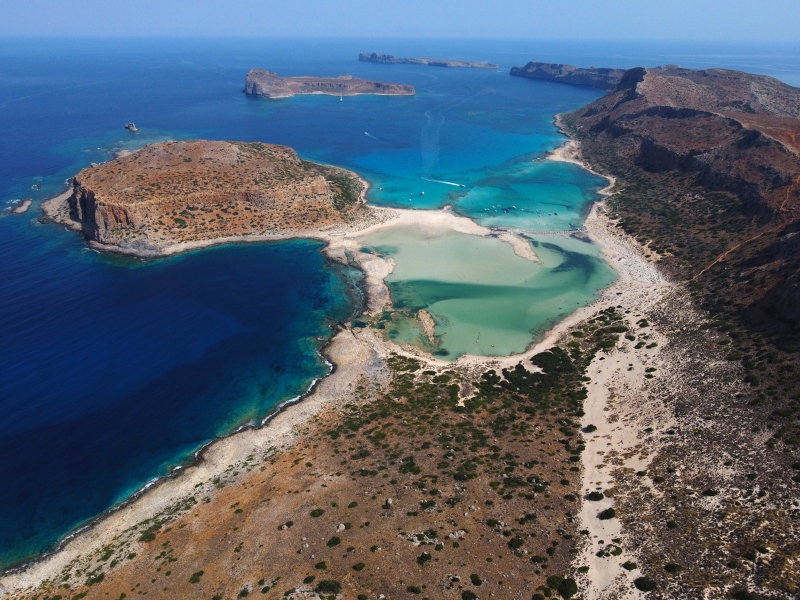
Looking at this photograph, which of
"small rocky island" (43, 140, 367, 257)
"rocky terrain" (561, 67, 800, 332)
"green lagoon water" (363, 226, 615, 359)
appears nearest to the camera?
"rocky terrain" (561, 67, 800, 332)

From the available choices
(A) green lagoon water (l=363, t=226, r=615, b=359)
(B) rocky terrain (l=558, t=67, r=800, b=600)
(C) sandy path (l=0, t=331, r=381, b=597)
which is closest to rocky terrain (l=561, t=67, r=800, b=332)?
(B) rocky terrain (l=558, t=67, r=800, b=600)

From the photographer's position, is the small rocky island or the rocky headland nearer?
the rocky headland

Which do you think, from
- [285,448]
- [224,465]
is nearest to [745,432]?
[285,448]

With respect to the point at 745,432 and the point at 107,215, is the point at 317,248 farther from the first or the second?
the point at 745,432

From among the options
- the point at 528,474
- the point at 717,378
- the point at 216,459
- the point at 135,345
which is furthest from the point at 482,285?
the point at 135,345

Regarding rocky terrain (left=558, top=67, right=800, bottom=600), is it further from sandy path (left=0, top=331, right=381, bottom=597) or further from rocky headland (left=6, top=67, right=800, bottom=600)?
sandy path (left=0, top=331, right=381, bottom=597)

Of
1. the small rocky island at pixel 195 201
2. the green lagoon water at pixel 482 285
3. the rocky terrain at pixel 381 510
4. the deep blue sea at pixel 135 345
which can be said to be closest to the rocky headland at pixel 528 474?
the rocky terrain at pixel 381 510

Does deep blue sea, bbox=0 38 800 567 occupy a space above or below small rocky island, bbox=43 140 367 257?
below

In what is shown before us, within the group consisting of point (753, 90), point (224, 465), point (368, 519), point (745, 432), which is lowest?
point (224, 465)

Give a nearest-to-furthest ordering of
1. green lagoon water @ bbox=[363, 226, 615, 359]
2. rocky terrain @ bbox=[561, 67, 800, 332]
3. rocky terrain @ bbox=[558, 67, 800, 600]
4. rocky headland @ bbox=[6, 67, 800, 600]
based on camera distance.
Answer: rocky terrain @ bbox=[558, 67, 800, 600]
rocky headland @ bbox=[6, 67, 800, 600]
rocky terrain @ bbox=[561, 67, 800, 332]
green lagoon water @ bbox=[363, 226, 615, 359]
